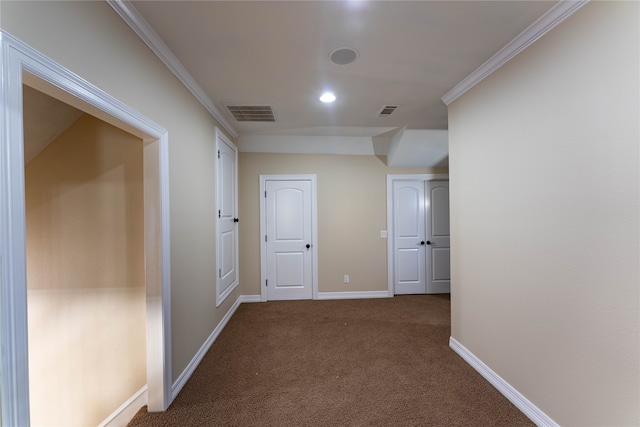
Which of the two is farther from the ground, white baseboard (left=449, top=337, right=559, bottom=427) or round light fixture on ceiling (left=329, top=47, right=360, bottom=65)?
round light fixture on ceiling (left=329, top=47, right=360, bottom=65)

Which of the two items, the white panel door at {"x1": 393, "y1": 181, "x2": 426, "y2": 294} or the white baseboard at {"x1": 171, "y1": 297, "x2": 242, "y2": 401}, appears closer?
the white baseboard at {"x1": 171, "y1": 297, "x2": 242, "y2": 401}

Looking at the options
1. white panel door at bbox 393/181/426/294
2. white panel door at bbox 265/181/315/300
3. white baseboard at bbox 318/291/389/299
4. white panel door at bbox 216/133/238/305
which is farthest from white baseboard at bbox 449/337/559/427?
white panel door at bbox 216/133/238/305

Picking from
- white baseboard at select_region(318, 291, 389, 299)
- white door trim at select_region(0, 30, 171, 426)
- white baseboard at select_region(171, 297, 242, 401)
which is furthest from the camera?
white baseboard at select_region(318, 291, 389, 299)

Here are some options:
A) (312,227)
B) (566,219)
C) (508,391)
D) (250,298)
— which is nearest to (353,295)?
(312,227)

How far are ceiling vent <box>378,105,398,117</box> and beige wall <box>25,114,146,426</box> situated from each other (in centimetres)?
239

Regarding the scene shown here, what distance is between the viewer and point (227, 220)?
3346 mm

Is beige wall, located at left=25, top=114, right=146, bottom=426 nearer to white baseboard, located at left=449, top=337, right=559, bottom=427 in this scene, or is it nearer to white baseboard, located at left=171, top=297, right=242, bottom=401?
white baseboard, located at left=171, top=297, right=242, bottom=401

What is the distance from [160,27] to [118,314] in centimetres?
208

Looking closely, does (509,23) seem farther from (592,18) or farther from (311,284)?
(311,284)

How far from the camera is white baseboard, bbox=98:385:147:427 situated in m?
1.87

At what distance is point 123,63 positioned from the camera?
1441mm

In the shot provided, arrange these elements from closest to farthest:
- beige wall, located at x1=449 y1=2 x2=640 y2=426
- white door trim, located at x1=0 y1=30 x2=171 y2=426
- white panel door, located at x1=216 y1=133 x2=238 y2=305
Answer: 1. white door trim, located at x1=0 y1=30 x2=171 y2=426
2. beige wall, located at x1=449 y1=2 x2=640 y2=426
3. white panel door, located at x1=216 y1=133 x2=238 y2=305

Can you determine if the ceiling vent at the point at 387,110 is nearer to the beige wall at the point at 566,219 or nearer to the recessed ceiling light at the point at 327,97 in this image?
the recessed ceiling light at the point at 327,97

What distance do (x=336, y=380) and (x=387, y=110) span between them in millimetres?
2748
